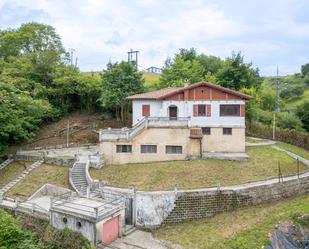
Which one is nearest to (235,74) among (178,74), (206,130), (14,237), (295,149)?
(178,74)

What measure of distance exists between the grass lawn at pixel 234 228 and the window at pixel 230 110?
382 inches

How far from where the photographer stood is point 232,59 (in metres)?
49.7

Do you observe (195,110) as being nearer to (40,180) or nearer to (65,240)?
(40,180)

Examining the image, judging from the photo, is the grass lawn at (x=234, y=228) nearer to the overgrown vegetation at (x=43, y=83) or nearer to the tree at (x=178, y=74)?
the overgrown vegetation at (x=43, y=83)

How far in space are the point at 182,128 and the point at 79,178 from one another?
32.3 ft

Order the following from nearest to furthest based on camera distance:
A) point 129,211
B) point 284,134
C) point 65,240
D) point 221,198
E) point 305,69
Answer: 1. point 65,240
2. point 129,211
3. point 221,198
4. point 284,134
5. point 305,69

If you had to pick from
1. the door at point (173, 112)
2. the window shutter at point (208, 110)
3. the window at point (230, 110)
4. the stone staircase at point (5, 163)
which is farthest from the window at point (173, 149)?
the stone staircase at point (5, 163)

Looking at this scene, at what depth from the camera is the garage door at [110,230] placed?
20.0 m

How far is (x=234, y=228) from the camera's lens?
21.3 meters

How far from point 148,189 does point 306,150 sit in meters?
21.7

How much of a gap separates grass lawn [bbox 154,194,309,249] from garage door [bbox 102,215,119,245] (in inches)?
105

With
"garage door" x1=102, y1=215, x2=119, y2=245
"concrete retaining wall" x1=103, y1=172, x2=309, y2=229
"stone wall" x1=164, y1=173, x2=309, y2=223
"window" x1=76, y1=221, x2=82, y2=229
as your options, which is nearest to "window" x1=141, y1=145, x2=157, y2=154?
"concrete retaining wall" x1=103, y1=172, x2=309, y2=229

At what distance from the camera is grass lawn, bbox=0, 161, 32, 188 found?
29237 millimetres

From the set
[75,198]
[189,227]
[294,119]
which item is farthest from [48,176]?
[294,119]
